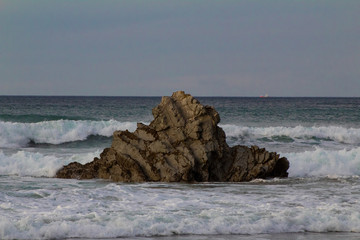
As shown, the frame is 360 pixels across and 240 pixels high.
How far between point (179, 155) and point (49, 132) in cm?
1407

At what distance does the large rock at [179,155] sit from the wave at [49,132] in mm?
10635

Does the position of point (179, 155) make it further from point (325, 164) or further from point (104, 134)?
point (104, 134)

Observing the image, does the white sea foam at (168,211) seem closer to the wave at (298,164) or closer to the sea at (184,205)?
the sea at (184,205)

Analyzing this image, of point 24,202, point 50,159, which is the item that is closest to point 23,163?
point 50,159

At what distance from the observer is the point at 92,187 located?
546 inches

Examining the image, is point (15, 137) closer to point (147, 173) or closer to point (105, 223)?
point (147, 173)

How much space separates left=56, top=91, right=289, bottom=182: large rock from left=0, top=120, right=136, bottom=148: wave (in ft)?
34.9

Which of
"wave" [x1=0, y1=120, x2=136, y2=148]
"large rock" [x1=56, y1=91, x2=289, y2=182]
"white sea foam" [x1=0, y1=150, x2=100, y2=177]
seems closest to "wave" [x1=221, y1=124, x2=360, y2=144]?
"wave" [x1=0, y1=120, x2=136, y2=148]

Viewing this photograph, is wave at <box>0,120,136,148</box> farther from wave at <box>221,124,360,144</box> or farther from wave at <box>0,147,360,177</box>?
wave at <box>0,147,360,177</box>

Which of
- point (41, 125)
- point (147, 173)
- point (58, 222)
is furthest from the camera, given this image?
point (41, 125)

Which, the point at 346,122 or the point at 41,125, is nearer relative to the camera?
the point at 41,125

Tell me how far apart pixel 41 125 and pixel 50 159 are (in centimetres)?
1121

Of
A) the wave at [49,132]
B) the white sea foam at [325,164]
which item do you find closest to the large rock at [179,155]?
the white sea foam at [325,164]

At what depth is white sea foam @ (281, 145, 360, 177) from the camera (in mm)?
17422
